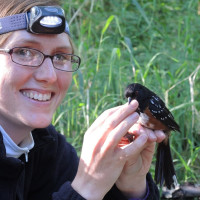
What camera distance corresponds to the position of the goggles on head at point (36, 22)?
198cm

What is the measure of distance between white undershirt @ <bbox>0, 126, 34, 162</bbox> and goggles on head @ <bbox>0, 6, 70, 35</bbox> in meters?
0.53

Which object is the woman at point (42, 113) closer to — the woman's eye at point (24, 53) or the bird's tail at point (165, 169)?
the woman's eye at point (24, 53)

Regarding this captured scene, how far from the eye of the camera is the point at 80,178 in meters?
2.03

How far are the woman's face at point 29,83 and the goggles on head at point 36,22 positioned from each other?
0.03 m

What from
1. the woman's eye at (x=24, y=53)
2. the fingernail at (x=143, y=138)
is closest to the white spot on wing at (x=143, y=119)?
the fingernail at (x=143, y=138)

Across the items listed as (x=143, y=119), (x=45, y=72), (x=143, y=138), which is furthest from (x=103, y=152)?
(x=143, y=119)

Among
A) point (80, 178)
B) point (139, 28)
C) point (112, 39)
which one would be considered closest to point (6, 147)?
point (80, 178)

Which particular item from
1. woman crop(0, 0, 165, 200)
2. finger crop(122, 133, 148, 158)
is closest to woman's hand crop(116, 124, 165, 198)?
woman crop(0, 0, 165, 200)

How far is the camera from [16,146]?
212cm

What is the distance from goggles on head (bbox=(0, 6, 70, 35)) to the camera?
1.98 metres

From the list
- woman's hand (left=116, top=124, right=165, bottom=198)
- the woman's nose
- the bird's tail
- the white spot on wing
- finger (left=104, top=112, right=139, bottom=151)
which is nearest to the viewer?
finger (left=104, top=112, right=139, bottom=151)

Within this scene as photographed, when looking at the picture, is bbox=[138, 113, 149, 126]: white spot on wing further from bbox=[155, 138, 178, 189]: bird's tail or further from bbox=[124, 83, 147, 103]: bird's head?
bbox=[155, 138, 178, 189]: bird's tail

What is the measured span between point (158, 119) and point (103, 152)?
117cm

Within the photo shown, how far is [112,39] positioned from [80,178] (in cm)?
372
